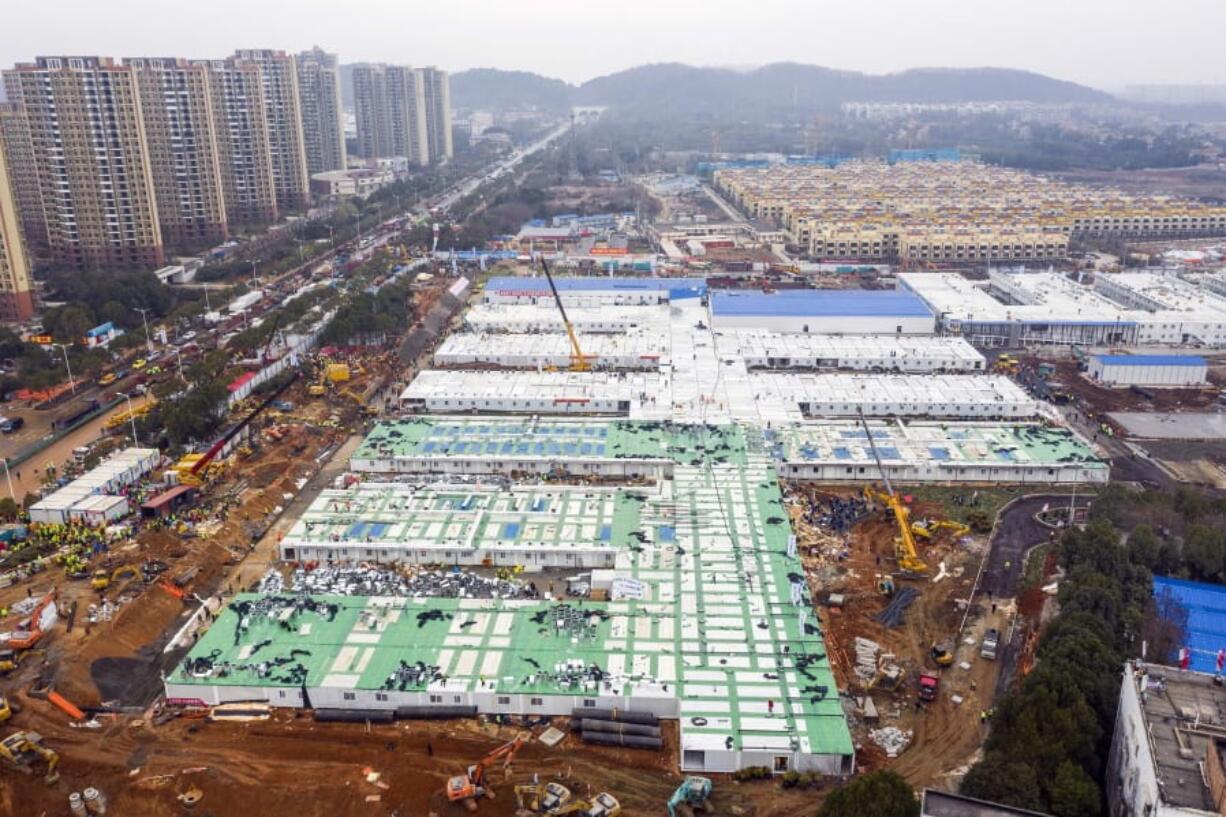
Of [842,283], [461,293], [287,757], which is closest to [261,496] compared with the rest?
[287,757]

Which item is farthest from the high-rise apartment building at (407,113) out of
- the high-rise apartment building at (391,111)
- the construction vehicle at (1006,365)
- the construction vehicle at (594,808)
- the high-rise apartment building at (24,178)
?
the construction vehicle at (594,808)

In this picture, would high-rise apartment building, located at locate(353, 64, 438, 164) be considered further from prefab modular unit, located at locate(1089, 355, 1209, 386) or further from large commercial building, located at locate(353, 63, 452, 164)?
prefab modular unit, located at locate(1089, 355, 1209, 386)

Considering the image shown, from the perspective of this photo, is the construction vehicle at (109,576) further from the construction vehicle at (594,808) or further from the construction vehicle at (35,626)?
the construction vehicle at (594,808)

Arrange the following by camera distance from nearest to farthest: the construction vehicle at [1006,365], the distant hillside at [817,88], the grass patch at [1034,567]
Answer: the grass patch at [1034,567] → the construction vehicle at [1006,365] → the distant hillside at [817,88]

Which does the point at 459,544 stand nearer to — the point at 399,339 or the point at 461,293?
the point at 399,339

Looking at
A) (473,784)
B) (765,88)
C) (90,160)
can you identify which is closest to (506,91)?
(765,88)

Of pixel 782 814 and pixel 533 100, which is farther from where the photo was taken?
pixel 533 100
